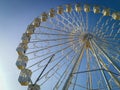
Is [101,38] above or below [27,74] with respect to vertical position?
above

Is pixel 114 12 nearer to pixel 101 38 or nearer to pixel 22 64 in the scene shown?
pixel 101 38

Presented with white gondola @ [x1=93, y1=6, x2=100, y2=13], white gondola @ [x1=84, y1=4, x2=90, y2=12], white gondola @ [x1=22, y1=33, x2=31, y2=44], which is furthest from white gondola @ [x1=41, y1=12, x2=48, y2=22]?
white gondola @ [x1=93, y1=6, x2=100, y2=13]

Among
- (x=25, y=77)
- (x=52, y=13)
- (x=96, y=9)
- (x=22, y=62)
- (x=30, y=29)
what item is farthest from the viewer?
(x=52, y=13)

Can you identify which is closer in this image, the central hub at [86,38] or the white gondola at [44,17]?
the central hub at [86,38]

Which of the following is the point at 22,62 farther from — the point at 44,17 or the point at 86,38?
the point at 44,17

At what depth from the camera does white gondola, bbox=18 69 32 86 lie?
12480mm

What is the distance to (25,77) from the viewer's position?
12.6 m

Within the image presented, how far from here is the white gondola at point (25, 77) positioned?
12480 mm

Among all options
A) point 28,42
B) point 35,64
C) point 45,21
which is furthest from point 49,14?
point 35,64

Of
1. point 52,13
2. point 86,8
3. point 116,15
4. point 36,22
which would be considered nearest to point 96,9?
point 86,8

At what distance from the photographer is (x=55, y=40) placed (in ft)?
50.4

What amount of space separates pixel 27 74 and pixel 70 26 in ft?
16.8

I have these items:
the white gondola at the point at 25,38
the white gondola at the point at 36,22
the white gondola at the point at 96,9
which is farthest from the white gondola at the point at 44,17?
the white gondola at the point at 96,9

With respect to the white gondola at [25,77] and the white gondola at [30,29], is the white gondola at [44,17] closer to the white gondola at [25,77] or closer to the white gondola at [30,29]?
the white gondola at [30,29]
